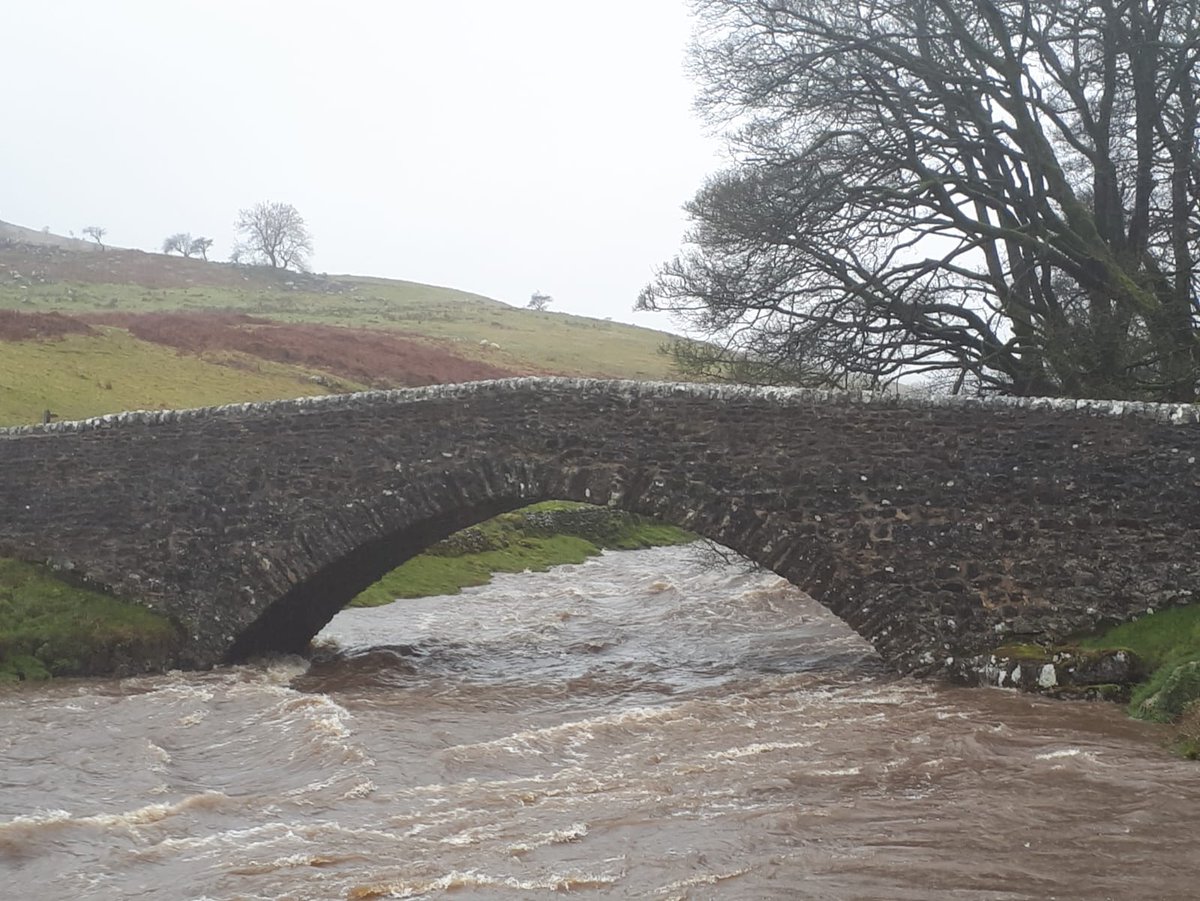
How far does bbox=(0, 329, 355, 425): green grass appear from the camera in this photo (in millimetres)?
26594

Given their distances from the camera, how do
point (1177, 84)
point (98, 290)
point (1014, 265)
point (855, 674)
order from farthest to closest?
point (98, 290) → point (1014, 265) → point (1177, 84) → point (855, 674)

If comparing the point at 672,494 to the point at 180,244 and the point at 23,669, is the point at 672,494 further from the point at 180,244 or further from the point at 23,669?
the point at 180,244

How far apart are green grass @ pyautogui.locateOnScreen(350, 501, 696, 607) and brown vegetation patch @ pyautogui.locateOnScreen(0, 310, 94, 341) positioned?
14.1 metres

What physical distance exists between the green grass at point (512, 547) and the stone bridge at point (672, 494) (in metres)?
5.94

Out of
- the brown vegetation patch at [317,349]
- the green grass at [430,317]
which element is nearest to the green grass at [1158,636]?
the brown vegetation patch at [317,349]

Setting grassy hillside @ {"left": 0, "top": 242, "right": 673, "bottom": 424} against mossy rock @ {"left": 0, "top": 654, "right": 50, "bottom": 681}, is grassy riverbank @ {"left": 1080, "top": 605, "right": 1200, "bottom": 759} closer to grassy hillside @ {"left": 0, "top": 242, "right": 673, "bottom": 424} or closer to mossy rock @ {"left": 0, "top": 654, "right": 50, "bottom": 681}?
mossy rock @ {"left": 0, "top": 654, "right": 50, "bottom": 681}

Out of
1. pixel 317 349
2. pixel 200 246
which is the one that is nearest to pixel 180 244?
pixel 200 246

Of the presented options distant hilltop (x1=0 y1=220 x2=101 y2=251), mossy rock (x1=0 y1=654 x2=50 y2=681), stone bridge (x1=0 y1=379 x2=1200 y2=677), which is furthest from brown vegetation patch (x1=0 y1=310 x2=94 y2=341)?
distant hilltop (x1=0 y1=220 x2=101 y2=251)

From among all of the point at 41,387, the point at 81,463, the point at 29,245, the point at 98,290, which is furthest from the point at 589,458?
the point at 29,245

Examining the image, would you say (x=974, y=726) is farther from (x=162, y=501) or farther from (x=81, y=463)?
(x=81, y=463)

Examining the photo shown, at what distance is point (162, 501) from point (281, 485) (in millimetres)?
1685

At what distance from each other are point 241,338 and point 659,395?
28.7 m

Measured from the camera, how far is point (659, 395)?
14.2m

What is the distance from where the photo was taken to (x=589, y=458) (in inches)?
564
